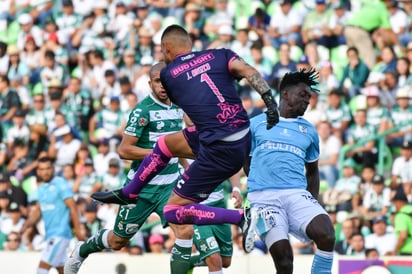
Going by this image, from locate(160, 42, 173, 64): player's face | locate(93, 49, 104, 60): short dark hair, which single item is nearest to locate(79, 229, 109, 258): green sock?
locate(160, 42, 173, 64): player's face

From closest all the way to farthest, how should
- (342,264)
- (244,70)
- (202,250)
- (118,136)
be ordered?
(244,70), (202,250), (342,264), (118,136)

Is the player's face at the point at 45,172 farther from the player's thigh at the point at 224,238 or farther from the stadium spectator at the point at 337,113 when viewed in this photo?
the stadium spectator at the point at 337,113

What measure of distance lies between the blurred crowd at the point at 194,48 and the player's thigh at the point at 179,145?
561 cm

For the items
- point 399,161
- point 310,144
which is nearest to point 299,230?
point 310,144

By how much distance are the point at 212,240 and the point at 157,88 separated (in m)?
2.25

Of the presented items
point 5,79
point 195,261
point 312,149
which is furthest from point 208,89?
point 5,79

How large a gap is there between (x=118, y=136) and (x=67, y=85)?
91.8 inches

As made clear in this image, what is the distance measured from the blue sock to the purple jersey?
5.47 ft

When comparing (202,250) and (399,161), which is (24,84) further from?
(202,250)

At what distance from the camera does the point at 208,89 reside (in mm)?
11648

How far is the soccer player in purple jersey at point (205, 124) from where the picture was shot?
11648mm

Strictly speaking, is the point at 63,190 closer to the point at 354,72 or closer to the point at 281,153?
the point at 281,153

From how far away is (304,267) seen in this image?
16422 millimetres

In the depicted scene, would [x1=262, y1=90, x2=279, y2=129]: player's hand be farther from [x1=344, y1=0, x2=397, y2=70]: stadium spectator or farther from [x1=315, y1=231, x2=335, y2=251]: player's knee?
[x1=344, y1=0, x2=397, y2=70]: stadium spectator
